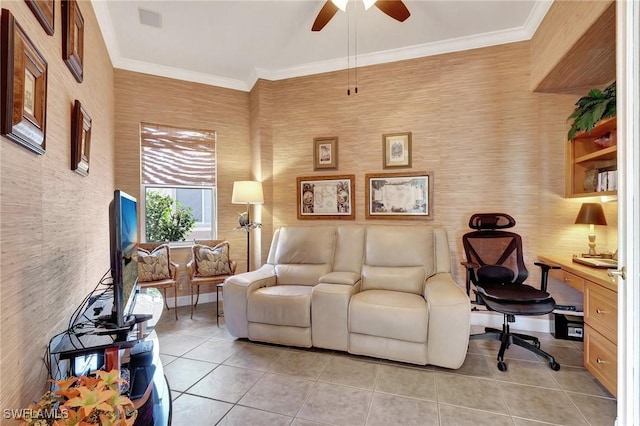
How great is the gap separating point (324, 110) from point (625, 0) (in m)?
2.75

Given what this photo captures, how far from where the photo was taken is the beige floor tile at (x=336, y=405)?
1.78 metres

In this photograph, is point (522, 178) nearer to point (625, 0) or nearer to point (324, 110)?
point (625, 0)

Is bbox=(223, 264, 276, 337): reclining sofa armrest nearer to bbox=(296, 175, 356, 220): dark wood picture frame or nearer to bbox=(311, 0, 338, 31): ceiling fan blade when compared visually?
bbox=(296, 175, 356, 220): dark wood picture frame

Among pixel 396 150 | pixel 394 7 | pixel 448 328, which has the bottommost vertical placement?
pixel 448 328

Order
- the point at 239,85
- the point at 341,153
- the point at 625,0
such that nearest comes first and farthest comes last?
the point at 625,0, the point at 341,153, the point at 239,85

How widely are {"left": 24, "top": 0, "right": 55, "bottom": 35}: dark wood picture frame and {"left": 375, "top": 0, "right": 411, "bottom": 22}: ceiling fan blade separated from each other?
6.59 ft

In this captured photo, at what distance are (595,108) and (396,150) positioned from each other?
5.63ft

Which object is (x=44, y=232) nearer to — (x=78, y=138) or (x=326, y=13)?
(x=78, y=138)

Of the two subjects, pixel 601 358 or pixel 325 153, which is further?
pixel 325 153

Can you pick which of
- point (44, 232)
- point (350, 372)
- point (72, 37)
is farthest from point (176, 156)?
point (350, 372)

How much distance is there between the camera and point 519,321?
10.2ft

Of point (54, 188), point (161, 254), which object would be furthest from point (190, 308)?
point (54, 188)

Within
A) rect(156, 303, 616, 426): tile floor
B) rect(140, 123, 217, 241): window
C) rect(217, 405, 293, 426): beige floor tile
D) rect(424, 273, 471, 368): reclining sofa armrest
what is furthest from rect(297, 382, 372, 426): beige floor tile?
rect(140, 123, 217, 241): window

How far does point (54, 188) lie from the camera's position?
5.23ft
